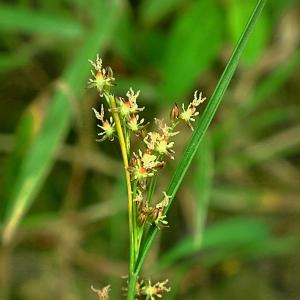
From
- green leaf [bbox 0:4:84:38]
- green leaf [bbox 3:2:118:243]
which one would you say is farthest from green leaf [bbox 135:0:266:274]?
green leaf [bbox 0:4:84:38]

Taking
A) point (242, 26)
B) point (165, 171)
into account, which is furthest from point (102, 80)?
point (165, 171)

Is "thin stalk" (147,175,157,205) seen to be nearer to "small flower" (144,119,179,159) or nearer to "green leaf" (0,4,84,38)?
"small flower" (144,119,179,159)

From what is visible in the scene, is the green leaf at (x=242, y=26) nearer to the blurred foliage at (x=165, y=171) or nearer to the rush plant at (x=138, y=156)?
the blurred foliage at (x=165, y=171)

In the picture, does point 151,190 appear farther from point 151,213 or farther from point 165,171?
point 165,171

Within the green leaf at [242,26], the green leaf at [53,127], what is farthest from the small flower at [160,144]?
the green leaf at [242,26]

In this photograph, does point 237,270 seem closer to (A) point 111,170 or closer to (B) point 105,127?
(A) point 111,170

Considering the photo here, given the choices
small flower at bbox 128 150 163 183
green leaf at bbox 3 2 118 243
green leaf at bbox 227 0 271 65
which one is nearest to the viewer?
small flower at bbox 128 150 163 183
